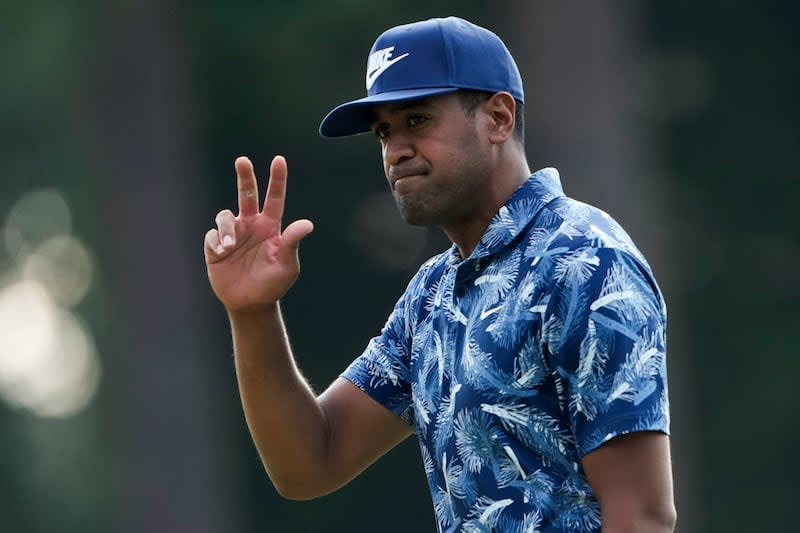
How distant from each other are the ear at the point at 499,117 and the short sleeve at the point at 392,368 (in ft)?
1.25

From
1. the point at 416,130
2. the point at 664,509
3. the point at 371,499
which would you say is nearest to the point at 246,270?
the point at 416,130

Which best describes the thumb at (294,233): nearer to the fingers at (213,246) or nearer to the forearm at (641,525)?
the fingers at (213,246)

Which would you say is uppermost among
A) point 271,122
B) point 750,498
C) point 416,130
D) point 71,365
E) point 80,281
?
point 416,130

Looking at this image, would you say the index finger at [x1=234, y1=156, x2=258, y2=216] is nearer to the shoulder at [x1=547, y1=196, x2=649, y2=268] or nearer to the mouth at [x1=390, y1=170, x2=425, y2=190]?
the mouth at [x1=390, y1=170, x2=425, y2=190]

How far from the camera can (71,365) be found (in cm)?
1430

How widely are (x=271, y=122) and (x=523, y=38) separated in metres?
2.28

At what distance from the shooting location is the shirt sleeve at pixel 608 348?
8.59 feet

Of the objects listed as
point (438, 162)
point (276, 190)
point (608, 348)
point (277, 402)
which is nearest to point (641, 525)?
point (608, 348)

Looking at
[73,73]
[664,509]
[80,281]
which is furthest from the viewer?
[80,281]

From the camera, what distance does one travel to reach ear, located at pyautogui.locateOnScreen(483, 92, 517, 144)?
3.05 meters

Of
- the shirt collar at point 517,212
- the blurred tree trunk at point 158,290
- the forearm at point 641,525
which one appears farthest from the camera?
the blurred tree trunk at point 158,290

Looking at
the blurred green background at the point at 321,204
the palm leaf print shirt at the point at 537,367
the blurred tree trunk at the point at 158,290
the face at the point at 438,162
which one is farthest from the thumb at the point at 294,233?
the blurred tree trunk at the point at 158,290

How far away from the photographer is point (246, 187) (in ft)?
10.4

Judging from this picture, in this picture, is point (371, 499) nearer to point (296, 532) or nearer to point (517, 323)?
point (296, 532)
